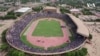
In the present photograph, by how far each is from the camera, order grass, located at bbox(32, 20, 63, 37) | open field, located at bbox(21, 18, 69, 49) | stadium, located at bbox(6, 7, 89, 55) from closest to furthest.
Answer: stadium, located at bbox(6, 7, 89, 55), open field, located at bbox(21, 18, 69, 49), grass, located at bbox(32, 20, 63, 37)

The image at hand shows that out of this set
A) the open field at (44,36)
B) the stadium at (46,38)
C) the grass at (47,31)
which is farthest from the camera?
the grass at (47,31)

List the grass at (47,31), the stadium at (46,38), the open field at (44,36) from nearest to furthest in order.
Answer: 1. the stadium at (46,38)
2. the open field at (44,36)
3. the grass at (47,31)

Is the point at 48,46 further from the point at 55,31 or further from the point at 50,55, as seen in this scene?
the point at 55,31

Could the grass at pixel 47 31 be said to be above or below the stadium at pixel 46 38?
below

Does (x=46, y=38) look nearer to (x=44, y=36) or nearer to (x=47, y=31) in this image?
(x=44, y=36)

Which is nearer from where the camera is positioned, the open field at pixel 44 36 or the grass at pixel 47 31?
the open field at pixel 44 36

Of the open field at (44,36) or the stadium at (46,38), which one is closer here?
the stadium at (46,38)

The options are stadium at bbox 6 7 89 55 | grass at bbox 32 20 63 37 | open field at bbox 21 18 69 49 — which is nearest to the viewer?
stadium at bbox 6 7 89 55

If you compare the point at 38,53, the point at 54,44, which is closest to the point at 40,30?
the point at 54,44

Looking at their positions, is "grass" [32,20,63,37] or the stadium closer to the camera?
the stadium

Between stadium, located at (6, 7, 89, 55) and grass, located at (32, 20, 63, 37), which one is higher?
stadium, located at (6, 7, 89, 55)

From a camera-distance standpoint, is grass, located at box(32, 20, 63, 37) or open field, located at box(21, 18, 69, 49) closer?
open field, located at box(21, 18, 69, 49)
